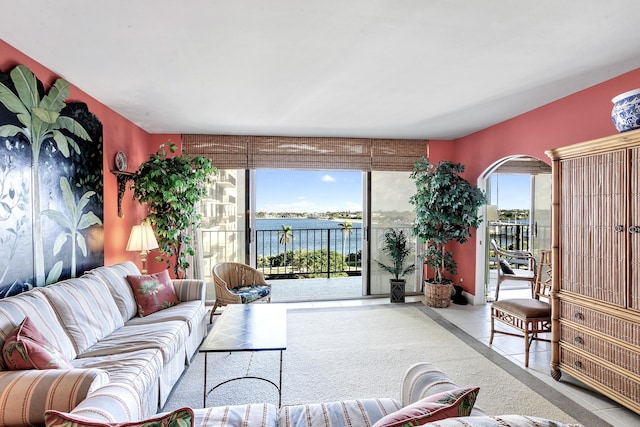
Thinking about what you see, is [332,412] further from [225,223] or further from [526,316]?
[225,223]

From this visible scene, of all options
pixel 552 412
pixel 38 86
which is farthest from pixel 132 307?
pixel 552 412

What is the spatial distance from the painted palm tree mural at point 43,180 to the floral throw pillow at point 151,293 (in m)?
0.50

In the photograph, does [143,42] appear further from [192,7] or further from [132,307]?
[132,307]

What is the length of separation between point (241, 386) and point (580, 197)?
3.04 m

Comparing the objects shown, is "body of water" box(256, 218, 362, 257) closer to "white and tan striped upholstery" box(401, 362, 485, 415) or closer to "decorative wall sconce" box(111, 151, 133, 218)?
"decorative wall sconce" box(111, 151, 133, 218)

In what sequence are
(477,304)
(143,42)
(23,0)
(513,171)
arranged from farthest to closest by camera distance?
(513,171) < (477,304) < (143,42) < (23,0)

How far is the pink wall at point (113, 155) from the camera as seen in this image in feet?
9.74

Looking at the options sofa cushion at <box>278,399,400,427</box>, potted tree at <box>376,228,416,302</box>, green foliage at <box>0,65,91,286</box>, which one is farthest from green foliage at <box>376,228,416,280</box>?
green foliage at <box>0,65,91,286</box>

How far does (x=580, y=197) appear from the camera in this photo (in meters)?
2.54

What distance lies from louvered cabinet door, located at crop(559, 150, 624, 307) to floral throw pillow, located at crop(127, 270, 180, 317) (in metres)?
3.52

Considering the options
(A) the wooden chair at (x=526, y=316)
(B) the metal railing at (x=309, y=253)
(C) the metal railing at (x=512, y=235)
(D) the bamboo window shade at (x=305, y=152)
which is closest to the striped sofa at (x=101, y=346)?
(D) the bamboo window shade at (x=305, y=152)

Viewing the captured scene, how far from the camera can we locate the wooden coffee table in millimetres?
2221

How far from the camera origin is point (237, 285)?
168 inches

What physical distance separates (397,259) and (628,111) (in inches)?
126
